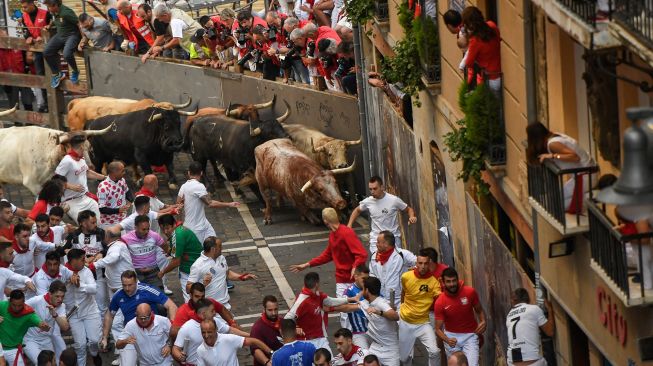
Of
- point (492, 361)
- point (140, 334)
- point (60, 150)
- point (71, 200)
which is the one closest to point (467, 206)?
point (492, 361)

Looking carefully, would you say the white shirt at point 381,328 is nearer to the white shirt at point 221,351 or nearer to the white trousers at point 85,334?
the white shirt at point 221,351

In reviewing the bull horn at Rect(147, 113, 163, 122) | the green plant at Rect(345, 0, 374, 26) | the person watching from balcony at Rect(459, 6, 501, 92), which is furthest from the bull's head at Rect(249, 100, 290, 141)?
the person watching from balcony at Rect(459, 6, 501, 92)

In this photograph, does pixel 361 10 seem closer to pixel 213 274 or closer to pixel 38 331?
pixel 213 274

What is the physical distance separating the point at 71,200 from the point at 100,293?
10.7ft

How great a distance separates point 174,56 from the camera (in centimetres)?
3069

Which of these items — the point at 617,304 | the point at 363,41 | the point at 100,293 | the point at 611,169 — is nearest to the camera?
the point at 617,304

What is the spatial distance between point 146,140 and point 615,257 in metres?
17.3

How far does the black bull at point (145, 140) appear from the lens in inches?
1070

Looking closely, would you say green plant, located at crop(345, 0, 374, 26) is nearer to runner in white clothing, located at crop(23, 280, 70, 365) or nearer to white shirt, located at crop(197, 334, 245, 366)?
runner in white clothing, located at crop(23, 280, 70, 365)

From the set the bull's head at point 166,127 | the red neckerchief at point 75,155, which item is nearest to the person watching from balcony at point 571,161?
the red neckerchief at point 75,155

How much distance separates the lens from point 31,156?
82.2 feet

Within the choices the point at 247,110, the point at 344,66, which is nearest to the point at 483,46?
the point at 344,66

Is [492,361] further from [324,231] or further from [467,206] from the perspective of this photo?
[324,231]

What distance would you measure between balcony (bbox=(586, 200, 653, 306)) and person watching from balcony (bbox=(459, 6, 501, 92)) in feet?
12.0
